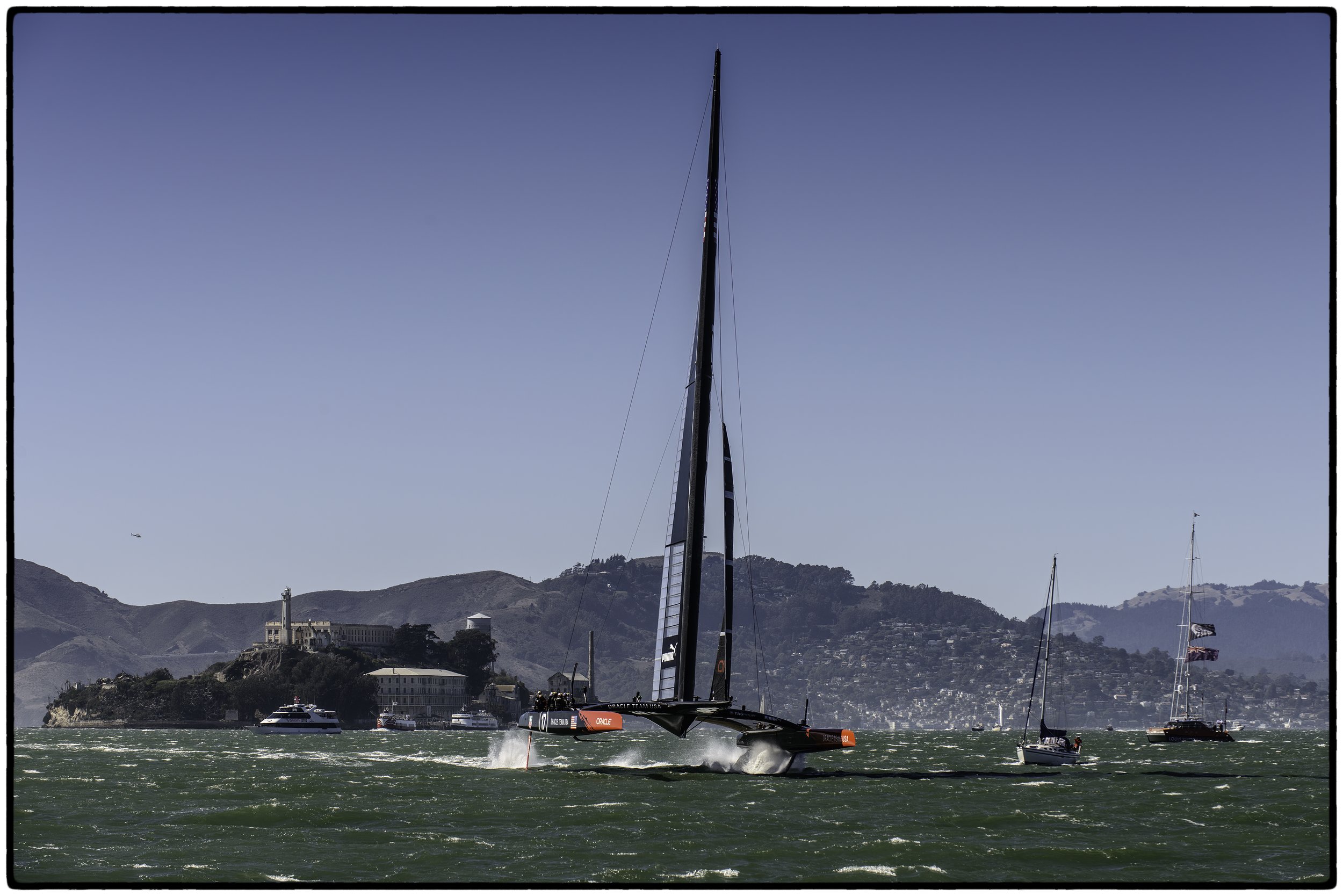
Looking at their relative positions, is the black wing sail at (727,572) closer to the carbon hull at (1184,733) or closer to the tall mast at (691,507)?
the tall mast at (691,507)

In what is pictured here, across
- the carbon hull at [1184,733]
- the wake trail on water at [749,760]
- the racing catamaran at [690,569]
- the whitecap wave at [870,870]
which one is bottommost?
the carbon hull at [1184,733]

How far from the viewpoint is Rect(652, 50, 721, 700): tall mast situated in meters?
48.7

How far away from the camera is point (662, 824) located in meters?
34.7

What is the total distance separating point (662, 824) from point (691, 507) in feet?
51.8

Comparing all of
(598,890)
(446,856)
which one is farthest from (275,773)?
(598,890)

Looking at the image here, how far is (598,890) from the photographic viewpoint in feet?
45.9

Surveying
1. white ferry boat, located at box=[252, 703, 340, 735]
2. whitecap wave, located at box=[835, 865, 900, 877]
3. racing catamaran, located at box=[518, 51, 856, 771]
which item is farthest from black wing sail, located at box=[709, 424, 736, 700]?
white ferry boat, located at box=[252, 703, 340, 735]

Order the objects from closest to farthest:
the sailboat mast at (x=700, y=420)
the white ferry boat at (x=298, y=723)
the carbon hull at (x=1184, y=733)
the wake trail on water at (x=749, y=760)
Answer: the sailboat mast at (x=700, y=420) < the wake trail on water at (x=749, y=760) < the carbon hull at (x=1184, y=733) < the white ferry boat at (x=298, y=723)

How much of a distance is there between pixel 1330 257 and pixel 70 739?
156919 mm

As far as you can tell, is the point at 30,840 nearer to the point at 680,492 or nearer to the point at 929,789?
the point at 680,492

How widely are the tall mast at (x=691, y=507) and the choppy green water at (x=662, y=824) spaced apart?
409cm

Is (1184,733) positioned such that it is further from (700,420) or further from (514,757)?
(700,420)

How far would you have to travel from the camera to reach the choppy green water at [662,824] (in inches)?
1057

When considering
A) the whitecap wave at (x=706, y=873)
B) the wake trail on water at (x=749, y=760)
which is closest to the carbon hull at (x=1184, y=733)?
the wake trail on water at (x=749, y=760)
